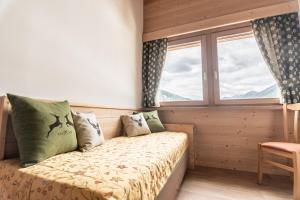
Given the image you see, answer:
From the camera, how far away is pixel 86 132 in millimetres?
1377

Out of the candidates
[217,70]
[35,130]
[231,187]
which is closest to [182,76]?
[217,70]

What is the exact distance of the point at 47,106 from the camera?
1.16m

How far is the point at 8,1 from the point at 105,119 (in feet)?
4.21

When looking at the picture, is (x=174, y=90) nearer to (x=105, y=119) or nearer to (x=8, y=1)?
(x=105, y=119)

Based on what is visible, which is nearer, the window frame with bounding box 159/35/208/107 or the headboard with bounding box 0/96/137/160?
the headboard with bounding box 0/96/137/160

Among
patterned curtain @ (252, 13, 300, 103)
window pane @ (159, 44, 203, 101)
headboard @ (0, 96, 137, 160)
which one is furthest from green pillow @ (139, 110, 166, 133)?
patterned curtain @ (252, 13, 300, 103)

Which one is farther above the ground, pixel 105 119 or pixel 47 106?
pixel 47 106

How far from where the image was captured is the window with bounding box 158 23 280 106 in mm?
2350

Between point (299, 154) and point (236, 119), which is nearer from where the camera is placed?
point (299, 154)

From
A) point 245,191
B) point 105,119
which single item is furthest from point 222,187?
point 105,119

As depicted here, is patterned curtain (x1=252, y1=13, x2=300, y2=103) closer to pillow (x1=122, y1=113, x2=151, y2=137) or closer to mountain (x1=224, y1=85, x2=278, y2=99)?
mountain (x1=224, y1=85, x2=278, y2=99)

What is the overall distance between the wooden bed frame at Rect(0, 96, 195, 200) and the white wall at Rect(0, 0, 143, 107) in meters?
0.11

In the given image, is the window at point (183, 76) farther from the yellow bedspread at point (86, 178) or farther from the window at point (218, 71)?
the yellow bedspread at point (86, 178)

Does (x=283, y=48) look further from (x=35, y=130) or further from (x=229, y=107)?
(x=35, y=130)
